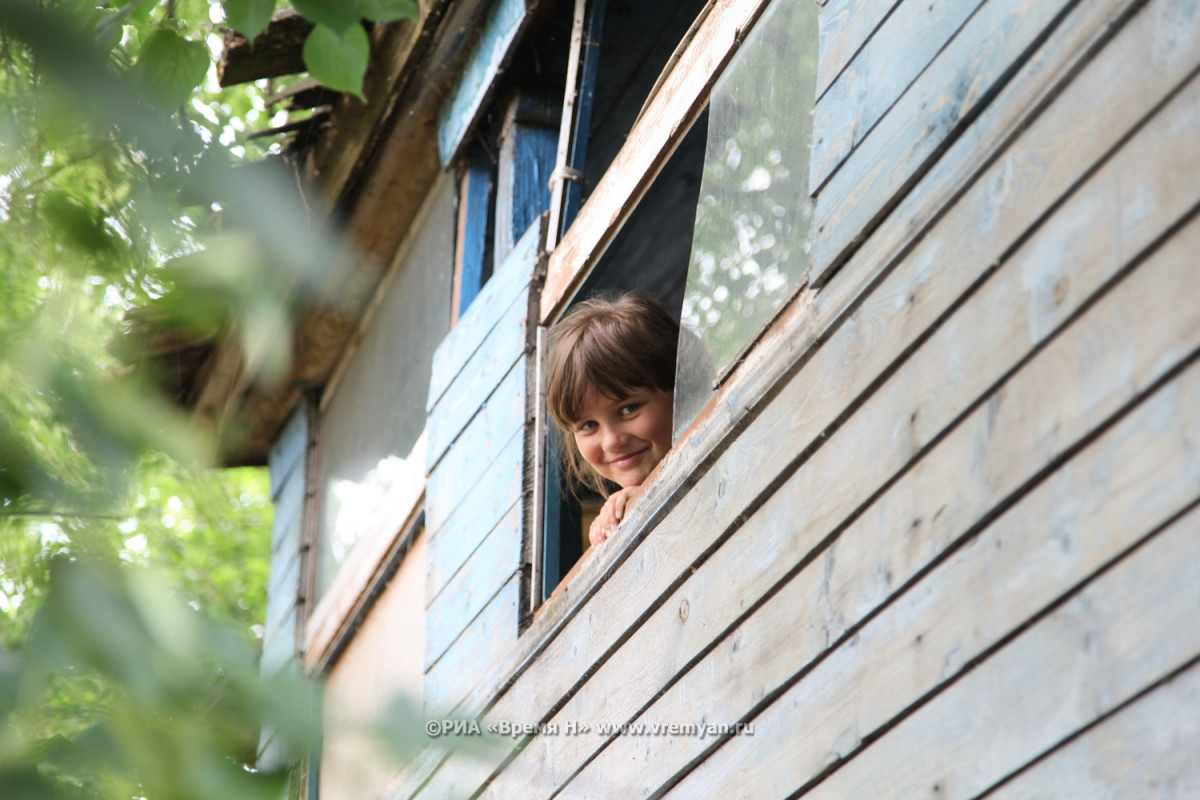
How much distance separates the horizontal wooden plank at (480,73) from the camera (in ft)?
14.5

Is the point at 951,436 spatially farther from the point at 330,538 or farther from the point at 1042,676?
the point at 330,538

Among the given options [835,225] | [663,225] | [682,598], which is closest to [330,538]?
[663,225]

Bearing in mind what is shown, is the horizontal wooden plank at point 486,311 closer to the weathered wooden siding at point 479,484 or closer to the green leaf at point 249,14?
the weathered wooden siding at point 479,484

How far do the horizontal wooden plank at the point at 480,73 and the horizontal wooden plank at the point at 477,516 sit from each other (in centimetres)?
134

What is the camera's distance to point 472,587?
145 inches

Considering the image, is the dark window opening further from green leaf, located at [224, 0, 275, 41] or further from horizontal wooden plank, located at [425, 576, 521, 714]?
green leaf, located at [224, 0, 275, 41]

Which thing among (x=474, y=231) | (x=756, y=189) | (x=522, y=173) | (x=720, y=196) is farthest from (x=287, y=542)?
(x=756, y=189)

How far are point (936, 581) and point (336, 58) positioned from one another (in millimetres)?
1761

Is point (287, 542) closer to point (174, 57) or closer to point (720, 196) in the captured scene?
point (720, 196)

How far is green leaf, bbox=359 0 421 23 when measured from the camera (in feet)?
7.67

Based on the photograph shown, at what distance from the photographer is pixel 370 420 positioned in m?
5.53

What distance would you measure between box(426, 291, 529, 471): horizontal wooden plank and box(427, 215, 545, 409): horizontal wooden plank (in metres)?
0.03

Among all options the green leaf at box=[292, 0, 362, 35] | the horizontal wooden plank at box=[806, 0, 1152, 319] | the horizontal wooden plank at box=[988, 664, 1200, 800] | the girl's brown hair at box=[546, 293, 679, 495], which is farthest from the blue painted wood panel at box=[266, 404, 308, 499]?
the horizontal wooden plank at box=[988, 664, 1200, 800]

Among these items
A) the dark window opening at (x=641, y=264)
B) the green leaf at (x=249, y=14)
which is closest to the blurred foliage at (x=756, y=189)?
the dark window opening at (x=641, y=264)
